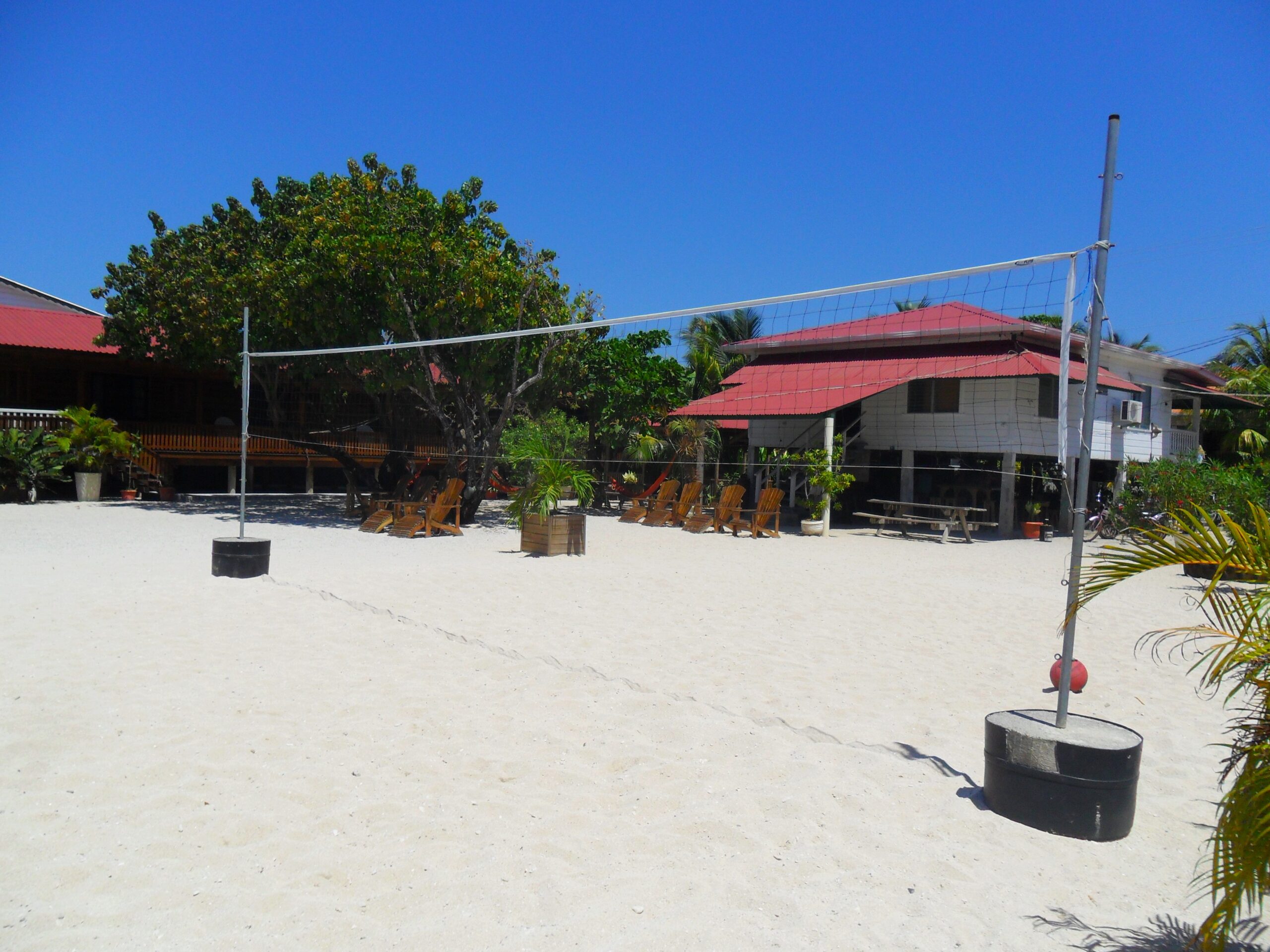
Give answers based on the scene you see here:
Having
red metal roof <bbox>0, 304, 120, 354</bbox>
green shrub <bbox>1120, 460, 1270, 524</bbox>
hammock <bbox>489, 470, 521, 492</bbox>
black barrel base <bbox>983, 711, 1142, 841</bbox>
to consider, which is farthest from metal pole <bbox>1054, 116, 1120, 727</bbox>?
red metal roof <bbox>0, 304, 120, 354</bbox>

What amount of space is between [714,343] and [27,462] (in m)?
19.9

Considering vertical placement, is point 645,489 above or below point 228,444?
below

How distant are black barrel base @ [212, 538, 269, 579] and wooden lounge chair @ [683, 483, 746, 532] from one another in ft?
28.1

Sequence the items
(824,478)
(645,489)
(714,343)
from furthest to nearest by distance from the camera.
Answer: (714,343)
(645,489)
(824,478)

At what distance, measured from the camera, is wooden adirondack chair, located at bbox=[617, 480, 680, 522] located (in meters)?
17.2

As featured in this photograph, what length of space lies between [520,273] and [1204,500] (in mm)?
12151

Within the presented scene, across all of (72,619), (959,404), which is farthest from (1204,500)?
(72,619)

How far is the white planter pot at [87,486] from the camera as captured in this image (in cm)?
1778

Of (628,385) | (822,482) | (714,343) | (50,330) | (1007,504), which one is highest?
(714,343)

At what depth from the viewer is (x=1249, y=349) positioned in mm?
31719

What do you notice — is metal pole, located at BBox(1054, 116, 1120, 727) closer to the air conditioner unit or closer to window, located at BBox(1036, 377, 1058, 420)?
window, located at BBox(1036, 377, 1058, 420)

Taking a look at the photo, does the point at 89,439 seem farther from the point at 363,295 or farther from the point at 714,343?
the point at 714,343

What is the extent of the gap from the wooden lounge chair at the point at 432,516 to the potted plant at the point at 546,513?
64.6 inches

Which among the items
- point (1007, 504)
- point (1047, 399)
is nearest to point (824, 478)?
point (1007, 504)
